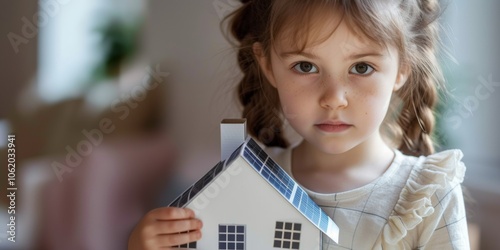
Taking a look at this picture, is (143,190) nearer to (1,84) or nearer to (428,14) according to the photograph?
(1,84)

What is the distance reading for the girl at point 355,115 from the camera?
2.05ft

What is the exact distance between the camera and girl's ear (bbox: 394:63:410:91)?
2.29 feet

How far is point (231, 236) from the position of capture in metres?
0.59

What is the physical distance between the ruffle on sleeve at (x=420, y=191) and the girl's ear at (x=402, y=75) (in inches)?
3.9

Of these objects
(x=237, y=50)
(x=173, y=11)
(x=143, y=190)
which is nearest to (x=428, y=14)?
(x=237, y=50)

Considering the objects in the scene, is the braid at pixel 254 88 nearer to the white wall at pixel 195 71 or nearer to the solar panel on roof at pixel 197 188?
the white wall at pixel 195 71

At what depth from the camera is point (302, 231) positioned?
1.92ft

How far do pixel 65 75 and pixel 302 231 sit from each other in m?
0.48

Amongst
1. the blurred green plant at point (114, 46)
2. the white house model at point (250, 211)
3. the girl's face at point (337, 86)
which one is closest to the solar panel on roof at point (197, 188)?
the white house model at point (250, 211)
